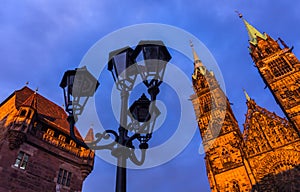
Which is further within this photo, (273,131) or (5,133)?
(273,131)

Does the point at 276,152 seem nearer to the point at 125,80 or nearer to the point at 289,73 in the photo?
the point at 289,73

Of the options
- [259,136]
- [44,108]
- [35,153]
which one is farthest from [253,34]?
[35,153]

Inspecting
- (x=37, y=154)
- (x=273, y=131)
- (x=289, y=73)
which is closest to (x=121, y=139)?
(x=37, y=154)

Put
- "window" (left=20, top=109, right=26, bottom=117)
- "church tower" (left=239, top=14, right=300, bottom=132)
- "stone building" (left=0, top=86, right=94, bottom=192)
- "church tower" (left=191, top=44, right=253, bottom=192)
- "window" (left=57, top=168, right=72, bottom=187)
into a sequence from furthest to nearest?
"church tower" (left=239, top=14, right=300, bottom=132) → "church tower" (left=191, top=44, right=253, bottom=192) → "window" (left=57, top=168, right=72, bottom=187) → "window" (left=20, top=109, right=26, bottom=117) → "stone building" (left=0, top=86, right=94, bottom=192)

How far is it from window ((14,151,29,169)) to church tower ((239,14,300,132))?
23.7 m

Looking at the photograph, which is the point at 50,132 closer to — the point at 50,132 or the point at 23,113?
the point at 50,132

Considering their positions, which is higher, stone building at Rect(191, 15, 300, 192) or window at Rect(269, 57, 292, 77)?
window at Rect(269, 57, 292, 77)

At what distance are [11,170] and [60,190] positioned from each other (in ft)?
11.5

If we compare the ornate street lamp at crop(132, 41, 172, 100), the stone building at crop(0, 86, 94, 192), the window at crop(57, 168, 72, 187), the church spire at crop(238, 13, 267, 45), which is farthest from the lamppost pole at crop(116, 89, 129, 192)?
the church spire at crop(238, 13, 267, 45)

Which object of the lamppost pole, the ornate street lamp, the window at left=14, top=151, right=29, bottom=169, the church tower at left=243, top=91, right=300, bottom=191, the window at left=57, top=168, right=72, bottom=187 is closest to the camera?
the lamppost pole

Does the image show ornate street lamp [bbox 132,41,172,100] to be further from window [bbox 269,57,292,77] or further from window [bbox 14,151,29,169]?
window [bbox 269,57,292,77]

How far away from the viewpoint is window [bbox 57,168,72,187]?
15.7 metres

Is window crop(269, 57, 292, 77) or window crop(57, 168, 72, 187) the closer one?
window crop(57, 168, 72, 187)

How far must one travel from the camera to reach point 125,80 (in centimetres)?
457
